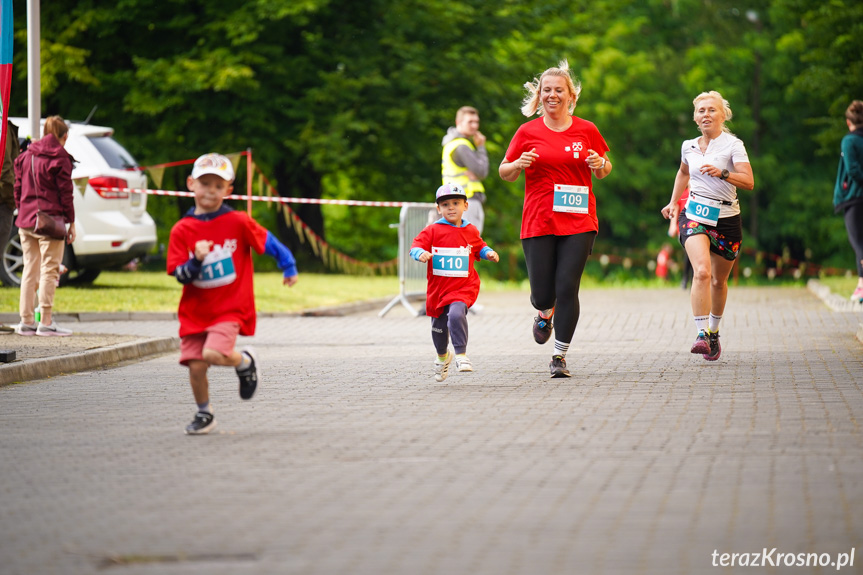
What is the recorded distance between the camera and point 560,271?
387 inches

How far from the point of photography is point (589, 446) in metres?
6.66

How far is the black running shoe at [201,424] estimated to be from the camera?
725 cm

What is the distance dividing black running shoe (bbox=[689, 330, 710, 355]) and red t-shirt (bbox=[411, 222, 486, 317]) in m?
1.86

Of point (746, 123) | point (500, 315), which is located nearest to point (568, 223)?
point (500, 315)

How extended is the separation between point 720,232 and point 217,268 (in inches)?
194

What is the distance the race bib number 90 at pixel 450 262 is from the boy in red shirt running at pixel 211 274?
2.56m

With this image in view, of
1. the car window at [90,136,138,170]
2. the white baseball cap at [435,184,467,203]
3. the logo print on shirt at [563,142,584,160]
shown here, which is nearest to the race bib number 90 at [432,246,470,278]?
the white baseball cap at [435,184,467,203]

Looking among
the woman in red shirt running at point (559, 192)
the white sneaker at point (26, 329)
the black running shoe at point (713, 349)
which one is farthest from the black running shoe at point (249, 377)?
the white sneaker at point (26, 329)

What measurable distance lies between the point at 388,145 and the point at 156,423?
23.3 metres

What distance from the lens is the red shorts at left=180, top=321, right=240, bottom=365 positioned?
7168mm

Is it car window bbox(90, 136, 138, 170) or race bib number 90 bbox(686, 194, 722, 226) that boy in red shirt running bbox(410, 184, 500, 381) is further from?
car window bbox(90, 136, 138, 170)

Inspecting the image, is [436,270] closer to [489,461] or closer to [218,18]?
[489,461]

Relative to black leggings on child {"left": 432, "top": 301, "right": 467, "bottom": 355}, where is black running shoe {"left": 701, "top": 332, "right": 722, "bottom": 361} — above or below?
below

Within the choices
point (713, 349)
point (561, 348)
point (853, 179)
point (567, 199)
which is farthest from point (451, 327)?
point (853, 179)
